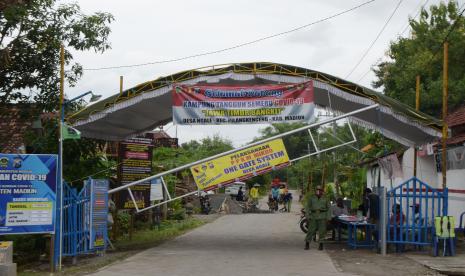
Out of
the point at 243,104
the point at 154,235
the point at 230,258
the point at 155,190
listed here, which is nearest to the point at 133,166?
the point at 155,190

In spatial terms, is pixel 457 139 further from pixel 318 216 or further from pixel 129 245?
pixel 129 245

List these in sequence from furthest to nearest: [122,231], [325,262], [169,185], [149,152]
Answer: [169,185] < [122,231] < [149,152] < [325,262]

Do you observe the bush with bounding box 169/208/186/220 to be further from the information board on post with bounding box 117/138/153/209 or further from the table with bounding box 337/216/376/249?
the table with bounding box 337/216/376/249

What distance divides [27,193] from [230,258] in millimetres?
4807

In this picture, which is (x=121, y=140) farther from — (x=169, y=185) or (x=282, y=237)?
(x=169, y=185)

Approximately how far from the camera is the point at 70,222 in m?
13.2

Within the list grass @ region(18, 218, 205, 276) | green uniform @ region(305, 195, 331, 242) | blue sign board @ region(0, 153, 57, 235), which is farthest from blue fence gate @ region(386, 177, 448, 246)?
blue sign board @ region(0, 153, 57, 235)

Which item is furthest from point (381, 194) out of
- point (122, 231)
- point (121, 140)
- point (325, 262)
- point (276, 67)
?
point (122, 231)

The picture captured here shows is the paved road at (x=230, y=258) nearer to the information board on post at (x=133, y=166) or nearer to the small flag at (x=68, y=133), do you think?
the information board on post at (x=133, y=166)

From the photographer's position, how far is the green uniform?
49.9ft

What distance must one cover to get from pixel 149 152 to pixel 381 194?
7309 millimetres

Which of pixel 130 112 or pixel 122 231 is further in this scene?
pixel 122 231

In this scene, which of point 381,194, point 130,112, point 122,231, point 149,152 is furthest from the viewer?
point 122,231

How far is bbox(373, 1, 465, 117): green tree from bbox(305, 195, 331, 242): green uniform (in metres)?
11.8
